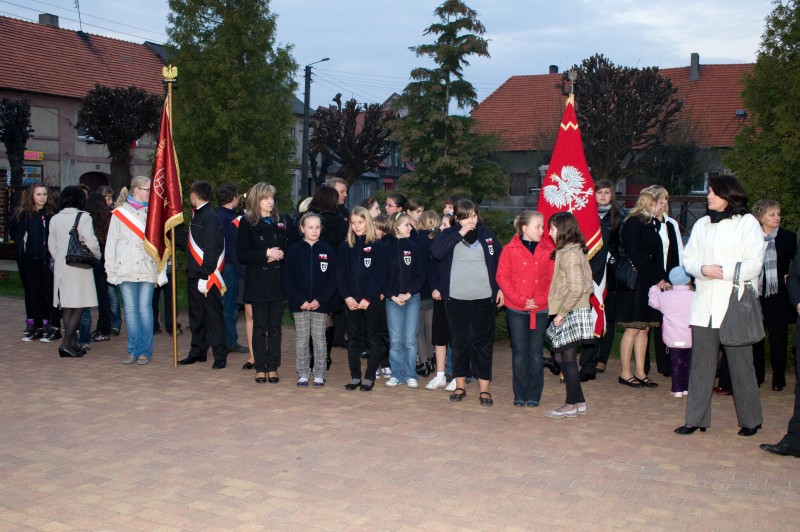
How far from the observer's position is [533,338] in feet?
25.5

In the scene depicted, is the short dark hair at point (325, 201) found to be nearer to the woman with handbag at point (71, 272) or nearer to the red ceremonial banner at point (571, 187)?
the red ceremonial banner at point (571, 187)

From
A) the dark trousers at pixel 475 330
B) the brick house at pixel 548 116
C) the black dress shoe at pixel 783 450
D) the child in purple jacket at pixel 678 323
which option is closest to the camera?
the black dress shoe at pixel 783 450

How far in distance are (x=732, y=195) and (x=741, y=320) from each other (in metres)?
1.00

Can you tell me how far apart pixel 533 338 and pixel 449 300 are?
876 mm

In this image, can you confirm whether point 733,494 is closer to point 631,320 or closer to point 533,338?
point 533,338

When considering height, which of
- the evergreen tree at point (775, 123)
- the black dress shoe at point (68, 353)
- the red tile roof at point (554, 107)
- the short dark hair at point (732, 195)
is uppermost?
the red tile roof at point (554, 107)

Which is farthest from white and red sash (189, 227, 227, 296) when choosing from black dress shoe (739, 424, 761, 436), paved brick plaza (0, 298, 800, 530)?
black dress shoe (739, 424, 761, 436)

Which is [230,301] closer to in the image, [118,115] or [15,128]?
[15,128]

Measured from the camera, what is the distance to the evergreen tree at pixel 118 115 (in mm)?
31328

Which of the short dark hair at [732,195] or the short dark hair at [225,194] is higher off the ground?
the short dark hair at [225,194]

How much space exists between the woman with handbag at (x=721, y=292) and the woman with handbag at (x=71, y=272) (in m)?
6.87

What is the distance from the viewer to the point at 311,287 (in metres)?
8.39

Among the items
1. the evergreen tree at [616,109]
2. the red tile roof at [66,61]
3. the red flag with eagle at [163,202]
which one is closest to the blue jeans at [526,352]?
the red flag with eagle at [163,202]

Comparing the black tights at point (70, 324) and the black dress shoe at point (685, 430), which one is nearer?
the black dress shoe at point (685, 430)
